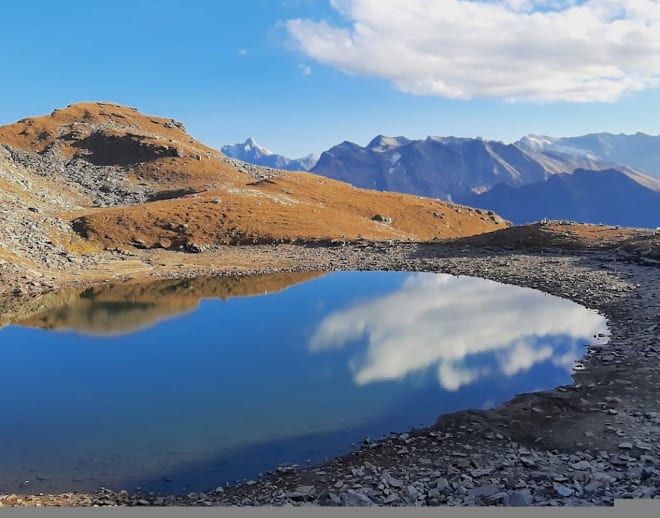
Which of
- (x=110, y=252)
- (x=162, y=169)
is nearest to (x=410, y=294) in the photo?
(x=110, y=252)

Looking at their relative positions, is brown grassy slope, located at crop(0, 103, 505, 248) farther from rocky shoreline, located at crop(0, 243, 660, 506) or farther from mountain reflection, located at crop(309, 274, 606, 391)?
rocky shoreline, located at crop(0, 243, 660, 506)

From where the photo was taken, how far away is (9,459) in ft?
57.1

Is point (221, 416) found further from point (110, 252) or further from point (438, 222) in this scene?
point (438, 222)

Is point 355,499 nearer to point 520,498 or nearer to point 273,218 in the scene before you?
point 520,498

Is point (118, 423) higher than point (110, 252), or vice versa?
point (110, 252)

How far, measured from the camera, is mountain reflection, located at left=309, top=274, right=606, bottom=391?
2577 centimetres

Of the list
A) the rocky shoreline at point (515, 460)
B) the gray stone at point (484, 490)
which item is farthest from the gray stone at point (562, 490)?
the gray stone at point (484, 490)

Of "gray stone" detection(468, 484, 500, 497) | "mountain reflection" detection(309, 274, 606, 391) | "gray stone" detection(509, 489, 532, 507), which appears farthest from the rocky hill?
"gray stone" detection(509, 489, 532, 507)

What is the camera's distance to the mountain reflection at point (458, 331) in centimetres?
2577

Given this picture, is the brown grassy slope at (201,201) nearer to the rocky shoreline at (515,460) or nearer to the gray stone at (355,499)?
the rocky shoreline at (515,460)

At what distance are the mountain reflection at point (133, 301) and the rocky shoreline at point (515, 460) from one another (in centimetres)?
2267

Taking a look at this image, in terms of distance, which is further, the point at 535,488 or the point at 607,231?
the point at 607,231

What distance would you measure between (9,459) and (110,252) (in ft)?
144

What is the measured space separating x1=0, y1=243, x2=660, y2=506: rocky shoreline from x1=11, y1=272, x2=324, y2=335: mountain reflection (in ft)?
74.4
